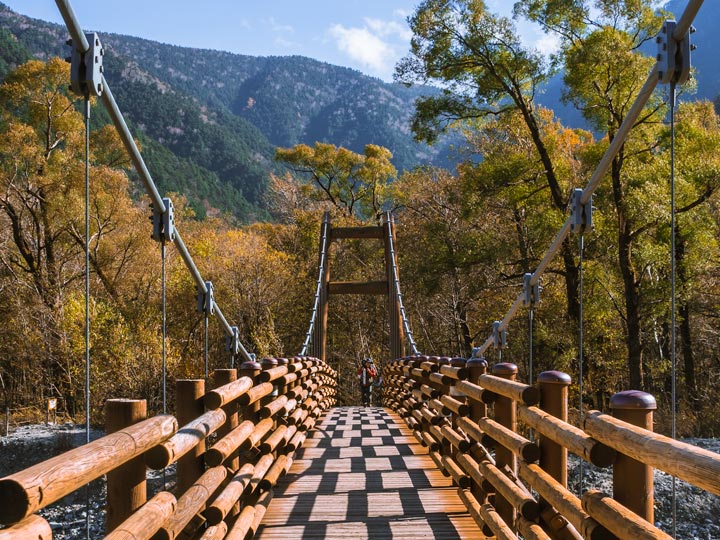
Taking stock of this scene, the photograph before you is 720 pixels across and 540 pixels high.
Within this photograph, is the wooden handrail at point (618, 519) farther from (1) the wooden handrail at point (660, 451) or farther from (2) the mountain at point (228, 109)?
(2) the mountain at point (228, 109)

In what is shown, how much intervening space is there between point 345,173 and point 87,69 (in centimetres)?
2290

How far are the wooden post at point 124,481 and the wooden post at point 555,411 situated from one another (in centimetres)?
132

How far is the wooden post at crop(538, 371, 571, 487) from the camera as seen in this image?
232cm

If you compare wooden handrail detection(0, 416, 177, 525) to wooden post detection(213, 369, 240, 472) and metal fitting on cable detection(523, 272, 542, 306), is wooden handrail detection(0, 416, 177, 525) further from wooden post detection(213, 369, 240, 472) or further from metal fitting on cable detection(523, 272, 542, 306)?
metal fitting on cable detection(523, 272, 542, 306)

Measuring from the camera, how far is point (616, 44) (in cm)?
962

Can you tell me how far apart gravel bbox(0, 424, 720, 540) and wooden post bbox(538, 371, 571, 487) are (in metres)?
3.04

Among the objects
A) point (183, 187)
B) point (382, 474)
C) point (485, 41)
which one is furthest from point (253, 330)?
point (183, 187)

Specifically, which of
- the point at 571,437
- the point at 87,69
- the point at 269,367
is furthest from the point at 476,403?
the point at 87,69

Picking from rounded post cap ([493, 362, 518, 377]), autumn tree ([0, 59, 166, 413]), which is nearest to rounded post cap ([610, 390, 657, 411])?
rounded post cap ([493, 362, 518, 377])

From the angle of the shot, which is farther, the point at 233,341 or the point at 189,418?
the point at 233,341

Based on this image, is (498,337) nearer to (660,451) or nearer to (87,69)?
(87,69)

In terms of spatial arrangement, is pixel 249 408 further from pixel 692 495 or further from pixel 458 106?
pixel 458 106

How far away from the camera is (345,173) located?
2559 cm

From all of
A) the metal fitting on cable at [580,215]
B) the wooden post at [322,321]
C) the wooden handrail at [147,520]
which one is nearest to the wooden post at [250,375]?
the wooden handrail at [147,520]
